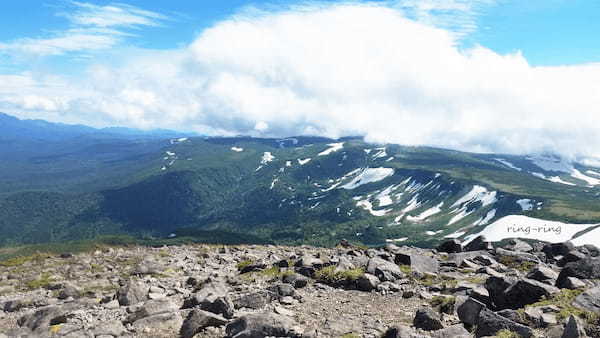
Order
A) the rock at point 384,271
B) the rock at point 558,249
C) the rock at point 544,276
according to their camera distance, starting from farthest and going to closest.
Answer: the rock at point 558,249 → the rock at point 384,271 → the rock at point 544,276

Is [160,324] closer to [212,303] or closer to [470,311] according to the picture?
[212,303]

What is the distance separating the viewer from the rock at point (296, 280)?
89.2 ft

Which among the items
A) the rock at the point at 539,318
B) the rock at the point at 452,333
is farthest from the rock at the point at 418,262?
the rock at the point at 452,333

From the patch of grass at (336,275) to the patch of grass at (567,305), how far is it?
427 inches

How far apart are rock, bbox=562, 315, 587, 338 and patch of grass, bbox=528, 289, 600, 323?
159 centimetres

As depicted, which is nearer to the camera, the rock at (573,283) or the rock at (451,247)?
the rock at (573,283)

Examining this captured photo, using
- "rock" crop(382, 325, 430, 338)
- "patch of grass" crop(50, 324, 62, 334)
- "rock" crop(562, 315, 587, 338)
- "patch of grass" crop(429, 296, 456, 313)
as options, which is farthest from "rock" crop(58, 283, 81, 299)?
"rock" crop(562, 315, 587, 338)

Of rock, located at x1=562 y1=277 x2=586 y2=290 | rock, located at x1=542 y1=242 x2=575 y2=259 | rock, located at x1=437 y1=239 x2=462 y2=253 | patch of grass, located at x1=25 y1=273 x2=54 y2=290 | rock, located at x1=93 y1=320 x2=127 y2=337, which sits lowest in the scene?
rock, located at x1=437 y1=239 x2=462 y2=253

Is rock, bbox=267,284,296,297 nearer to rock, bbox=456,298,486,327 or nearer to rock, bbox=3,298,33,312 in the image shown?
rock, bbox=456,298,486,327

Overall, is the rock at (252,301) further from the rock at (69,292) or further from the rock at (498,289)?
the rock at (69,292)

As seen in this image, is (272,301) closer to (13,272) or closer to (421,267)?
(421,267)

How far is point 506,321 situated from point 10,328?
81.3 feet

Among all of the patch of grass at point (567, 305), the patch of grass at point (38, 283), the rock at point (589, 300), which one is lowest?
the patch of grass at point (38, 283)

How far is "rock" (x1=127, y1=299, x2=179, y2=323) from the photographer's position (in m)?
20.5
